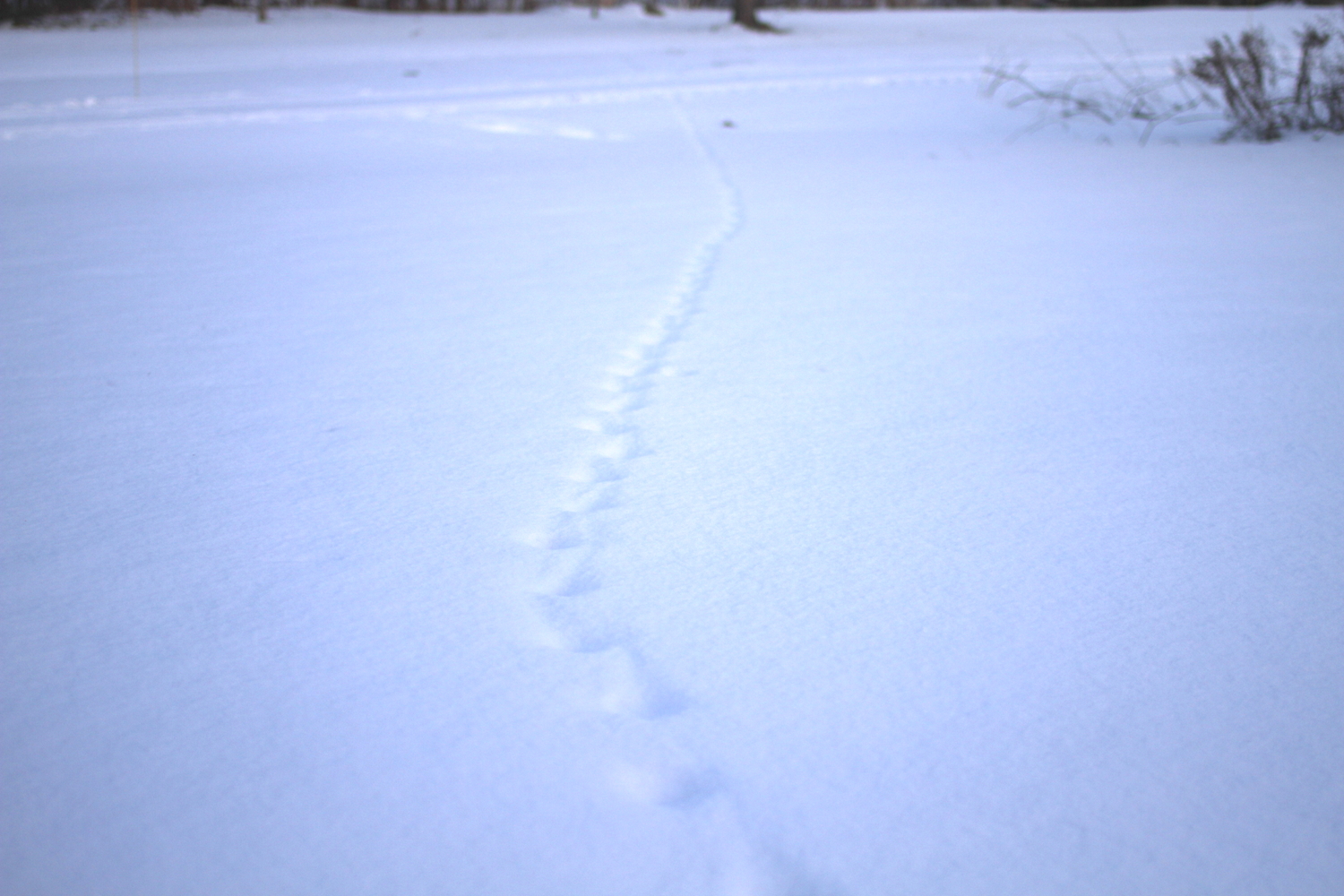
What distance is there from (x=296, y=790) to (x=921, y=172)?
4.09 metres

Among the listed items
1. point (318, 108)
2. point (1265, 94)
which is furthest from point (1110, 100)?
point (318, 108)

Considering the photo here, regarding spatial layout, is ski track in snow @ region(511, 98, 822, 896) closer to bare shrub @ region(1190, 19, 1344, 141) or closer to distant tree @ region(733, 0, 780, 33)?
bare shrub @ region(1190, 19, 1344, 141)

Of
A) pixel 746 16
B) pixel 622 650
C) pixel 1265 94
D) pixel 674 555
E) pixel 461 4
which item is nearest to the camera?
pixel 622 650

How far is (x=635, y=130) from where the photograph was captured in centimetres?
553

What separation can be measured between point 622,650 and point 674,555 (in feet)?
0.76

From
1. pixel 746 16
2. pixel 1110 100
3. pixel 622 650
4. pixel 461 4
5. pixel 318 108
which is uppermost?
pixel 461 4

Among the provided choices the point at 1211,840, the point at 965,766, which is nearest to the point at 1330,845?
the point at 1211,840

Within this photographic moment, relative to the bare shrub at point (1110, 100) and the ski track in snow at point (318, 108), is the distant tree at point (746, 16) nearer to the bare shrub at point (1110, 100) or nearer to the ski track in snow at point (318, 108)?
the ski track in snow at point (318, 108)

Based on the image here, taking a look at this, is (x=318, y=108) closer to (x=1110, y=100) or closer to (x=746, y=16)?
(x=1110, y=100)

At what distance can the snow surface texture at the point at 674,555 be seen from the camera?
0.89m

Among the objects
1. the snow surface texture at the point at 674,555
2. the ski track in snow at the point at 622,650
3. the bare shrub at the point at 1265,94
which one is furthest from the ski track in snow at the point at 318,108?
the ski track in snow at the point at 622,650

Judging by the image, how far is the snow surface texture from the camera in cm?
89

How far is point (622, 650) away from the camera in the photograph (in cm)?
111

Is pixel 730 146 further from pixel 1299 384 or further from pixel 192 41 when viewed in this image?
pixel 192 41
